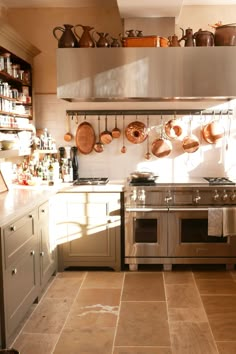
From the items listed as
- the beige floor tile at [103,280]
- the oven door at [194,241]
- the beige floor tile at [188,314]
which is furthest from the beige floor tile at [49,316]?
the oven door at [194,241]

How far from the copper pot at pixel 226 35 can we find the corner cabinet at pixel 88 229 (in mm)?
1653

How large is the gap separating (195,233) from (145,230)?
0.45 meters

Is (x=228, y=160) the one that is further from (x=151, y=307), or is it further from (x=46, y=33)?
(x=46, y=33)

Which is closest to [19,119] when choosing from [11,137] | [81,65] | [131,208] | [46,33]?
[11,137]

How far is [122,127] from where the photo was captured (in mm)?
4320

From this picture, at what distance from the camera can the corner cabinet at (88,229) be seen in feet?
12.5

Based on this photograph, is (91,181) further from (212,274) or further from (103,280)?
(212,274)

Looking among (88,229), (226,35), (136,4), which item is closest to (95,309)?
(88,229)

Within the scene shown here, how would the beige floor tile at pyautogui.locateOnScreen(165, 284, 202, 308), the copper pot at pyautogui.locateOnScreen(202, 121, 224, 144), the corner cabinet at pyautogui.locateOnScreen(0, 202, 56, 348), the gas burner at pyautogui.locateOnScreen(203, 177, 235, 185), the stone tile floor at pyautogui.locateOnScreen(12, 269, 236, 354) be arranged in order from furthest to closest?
the copper pot at pyautogui.locateOnScreen(202, 121, 224, 144)
the gas burner at pyautogui.locateOnScreen(203, 177, 235, 185)
the beige floor tile at pyautogui.locateOnScreen(165, 284, 202, 308)
the stone tile floor at pyautogui.locateOnScreen(12, 269, 236, 354)
the corner cabinet at pyautogui.locateOnScreen(0, 202, 56, 348)

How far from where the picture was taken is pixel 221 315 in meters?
2.97

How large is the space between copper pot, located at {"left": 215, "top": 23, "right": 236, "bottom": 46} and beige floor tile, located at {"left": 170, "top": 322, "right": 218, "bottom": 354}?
2382 mm

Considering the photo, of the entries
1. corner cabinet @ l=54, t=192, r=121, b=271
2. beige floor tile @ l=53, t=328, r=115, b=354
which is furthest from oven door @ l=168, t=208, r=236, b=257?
beige floor tile @ l=53, t=328, r=115, b=354

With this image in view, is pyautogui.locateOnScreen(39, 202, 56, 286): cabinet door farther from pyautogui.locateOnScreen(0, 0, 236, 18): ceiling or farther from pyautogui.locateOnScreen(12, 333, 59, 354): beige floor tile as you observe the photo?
pyautogui.locateOnScreen(0, 0, 236, 18): ceiling

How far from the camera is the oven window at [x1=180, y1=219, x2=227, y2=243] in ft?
12.5
